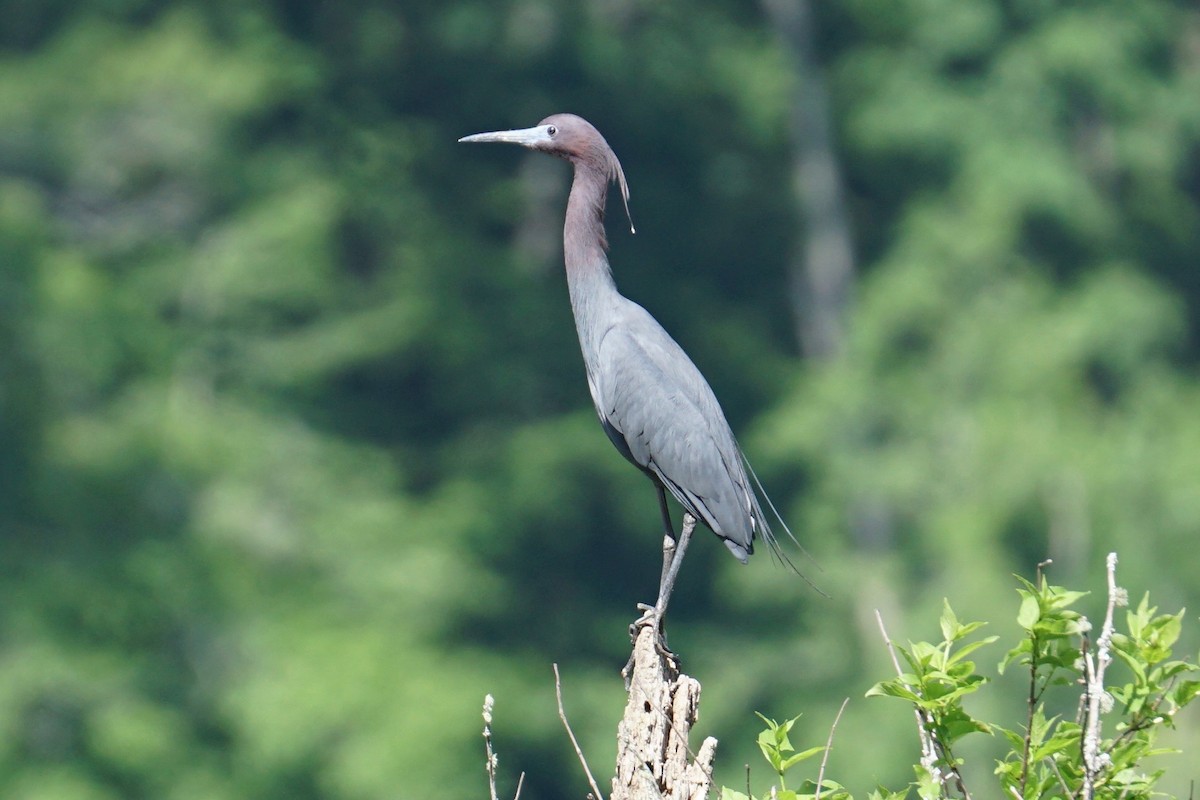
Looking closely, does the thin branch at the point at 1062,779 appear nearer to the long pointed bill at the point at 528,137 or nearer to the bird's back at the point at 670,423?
the bird's back at the point at 670,423

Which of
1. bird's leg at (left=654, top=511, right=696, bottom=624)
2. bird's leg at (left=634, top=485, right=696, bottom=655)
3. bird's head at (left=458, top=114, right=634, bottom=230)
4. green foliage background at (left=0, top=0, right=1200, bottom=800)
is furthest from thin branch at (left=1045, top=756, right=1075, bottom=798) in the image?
green foliage background at (left=0, top=0, right=1200, bottom=800)

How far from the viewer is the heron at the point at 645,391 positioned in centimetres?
448

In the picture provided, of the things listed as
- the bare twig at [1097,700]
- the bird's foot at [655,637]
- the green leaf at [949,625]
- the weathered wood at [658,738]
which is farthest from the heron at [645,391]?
the bare twig at [1097,700]

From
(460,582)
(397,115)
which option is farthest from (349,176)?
(460,582)

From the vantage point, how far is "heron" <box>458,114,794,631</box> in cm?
448

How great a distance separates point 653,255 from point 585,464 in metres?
2.39

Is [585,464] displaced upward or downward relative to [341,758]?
upward

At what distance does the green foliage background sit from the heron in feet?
25.7

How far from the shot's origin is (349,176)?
14.6 m

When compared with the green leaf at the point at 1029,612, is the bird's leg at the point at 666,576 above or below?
above

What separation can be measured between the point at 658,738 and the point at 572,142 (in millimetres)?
1756

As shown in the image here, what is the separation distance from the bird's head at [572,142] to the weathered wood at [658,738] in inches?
56.3

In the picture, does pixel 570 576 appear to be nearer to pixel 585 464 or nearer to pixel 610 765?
pixel 585 464

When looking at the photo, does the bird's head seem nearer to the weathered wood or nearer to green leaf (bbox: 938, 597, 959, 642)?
the weathered wood
